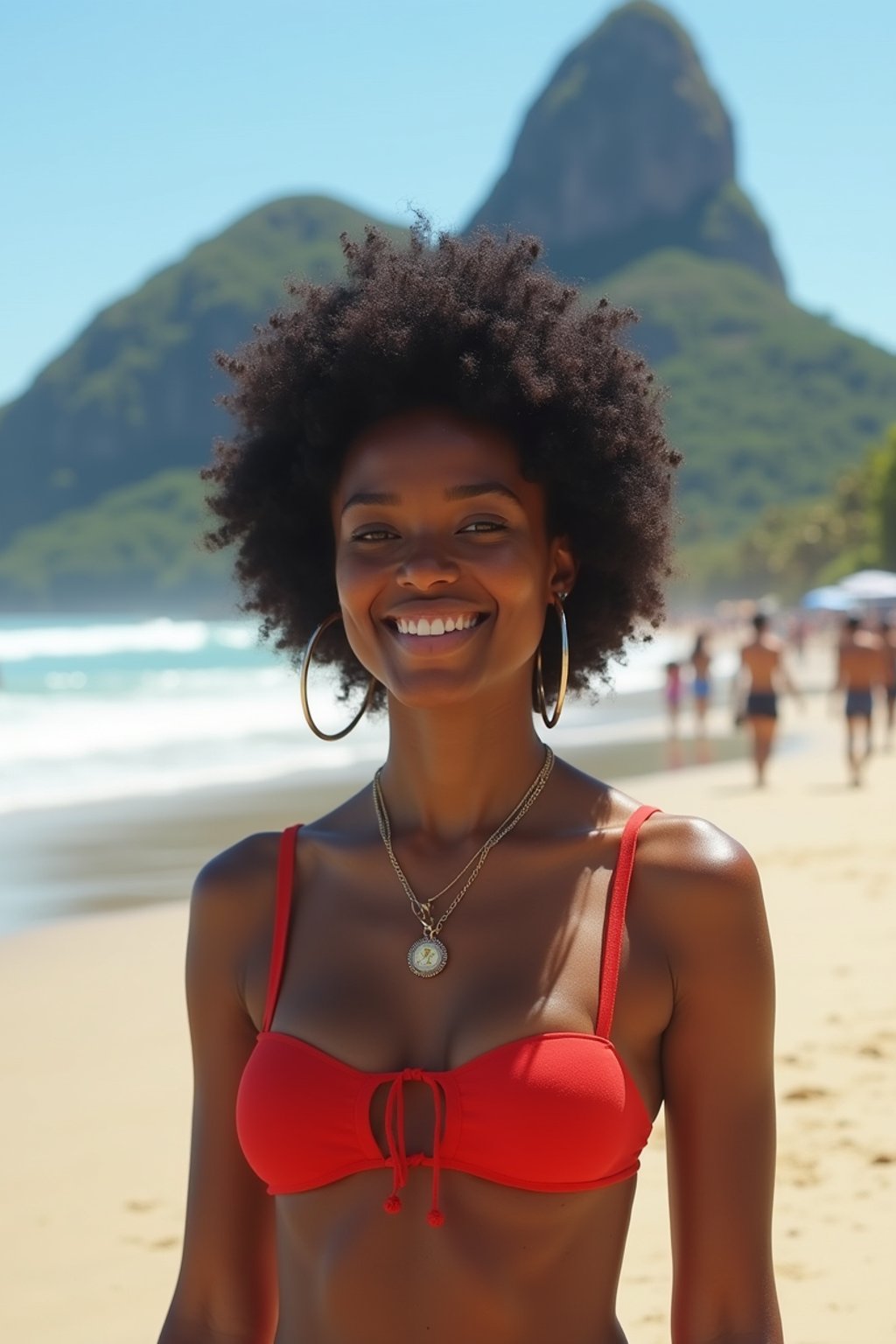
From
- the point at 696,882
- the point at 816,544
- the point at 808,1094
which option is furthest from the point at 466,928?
the point at 816,544

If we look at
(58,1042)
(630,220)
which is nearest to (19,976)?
(58,1042)

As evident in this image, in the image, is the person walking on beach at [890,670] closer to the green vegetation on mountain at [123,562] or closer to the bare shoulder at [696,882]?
the bare shoulder at [696,882]

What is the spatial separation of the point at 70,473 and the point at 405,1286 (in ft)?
662

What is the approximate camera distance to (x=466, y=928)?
2109 mm

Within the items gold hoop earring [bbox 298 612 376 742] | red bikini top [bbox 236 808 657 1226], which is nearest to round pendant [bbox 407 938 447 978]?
red bikini top [bbox 236 808 657 1226]

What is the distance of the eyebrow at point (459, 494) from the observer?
6.80 ft

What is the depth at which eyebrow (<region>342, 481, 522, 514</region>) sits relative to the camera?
207 centimetres

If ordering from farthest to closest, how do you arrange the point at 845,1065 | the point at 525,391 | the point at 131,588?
the point at 131,588, the point at 845,1065, the point at 525,391

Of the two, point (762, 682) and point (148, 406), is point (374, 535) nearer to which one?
point (762, 682)

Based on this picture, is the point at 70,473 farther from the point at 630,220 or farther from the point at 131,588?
the point at 630,220

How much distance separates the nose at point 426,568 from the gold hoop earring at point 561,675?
24 cm

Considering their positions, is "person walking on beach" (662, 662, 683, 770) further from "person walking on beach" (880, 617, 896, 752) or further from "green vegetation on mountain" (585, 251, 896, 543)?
"green vegetation on mountain" (585, 251, 896, 543)

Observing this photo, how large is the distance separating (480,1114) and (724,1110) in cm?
29

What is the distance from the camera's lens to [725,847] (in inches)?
76.7
